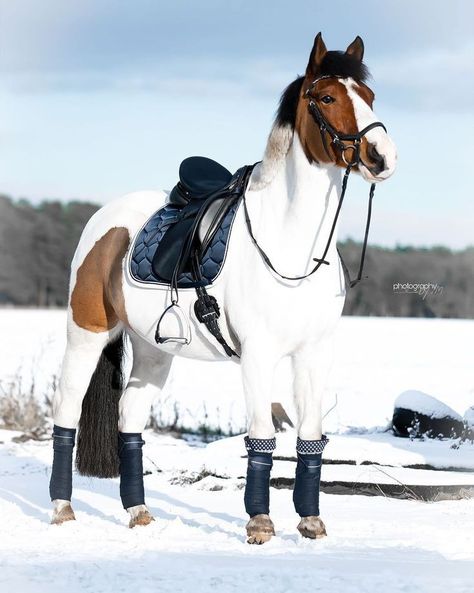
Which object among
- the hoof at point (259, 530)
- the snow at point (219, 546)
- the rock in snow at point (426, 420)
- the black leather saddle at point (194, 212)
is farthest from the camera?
the rock in snow at point (426, 420)

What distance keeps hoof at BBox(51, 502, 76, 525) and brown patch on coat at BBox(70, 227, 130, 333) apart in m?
1.16

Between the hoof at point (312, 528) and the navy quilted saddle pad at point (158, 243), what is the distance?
1.44 metres

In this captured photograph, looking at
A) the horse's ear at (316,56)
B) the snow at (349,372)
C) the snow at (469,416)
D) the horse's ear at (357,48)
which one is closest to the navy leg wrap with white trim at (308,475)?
the horse's ear at (316,56)

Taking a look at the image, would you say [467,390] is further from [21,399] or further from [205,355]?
[205,355]

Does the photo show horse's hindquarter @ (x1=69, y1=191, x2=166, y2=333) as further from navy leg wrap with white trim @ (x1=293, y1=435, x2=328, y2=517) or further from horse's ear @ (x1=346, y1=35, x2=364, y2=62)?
horse's ear @ (x1=346, y1=35, x2=364, y2=62)

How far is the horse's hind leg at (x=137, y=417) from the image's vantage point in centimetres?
603

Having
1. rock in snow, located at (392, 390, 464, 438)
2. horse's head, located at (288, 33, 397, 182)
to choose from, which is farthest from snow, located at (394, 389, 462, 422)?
horse's head, located at (288, 33, 397, 182)

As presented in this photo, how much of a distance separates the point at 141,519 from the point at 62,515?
1.75 feet

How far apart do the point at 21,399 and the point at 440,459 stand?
521cm

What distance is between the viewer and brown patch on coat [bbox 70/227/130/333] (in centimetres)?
606

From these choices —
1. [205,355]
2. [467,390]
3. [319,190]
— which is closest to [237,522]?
[205,355]

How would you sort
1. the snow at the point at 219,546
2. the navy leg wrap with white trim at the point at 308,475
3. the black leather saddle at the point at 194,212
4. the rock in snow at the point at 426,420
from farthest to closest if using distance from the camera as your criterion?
the rock in snow at the point at 426,420 < the black leather saddle at the point at 194,212 < the navy leg wrap with white trim at the point at 308,475 < the snow at the point at 219,546

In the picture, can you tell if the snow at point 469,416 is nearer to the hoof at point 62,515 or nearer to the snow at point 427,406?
the snow at point 427,406

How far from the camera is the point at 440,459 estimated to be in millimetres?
7871
